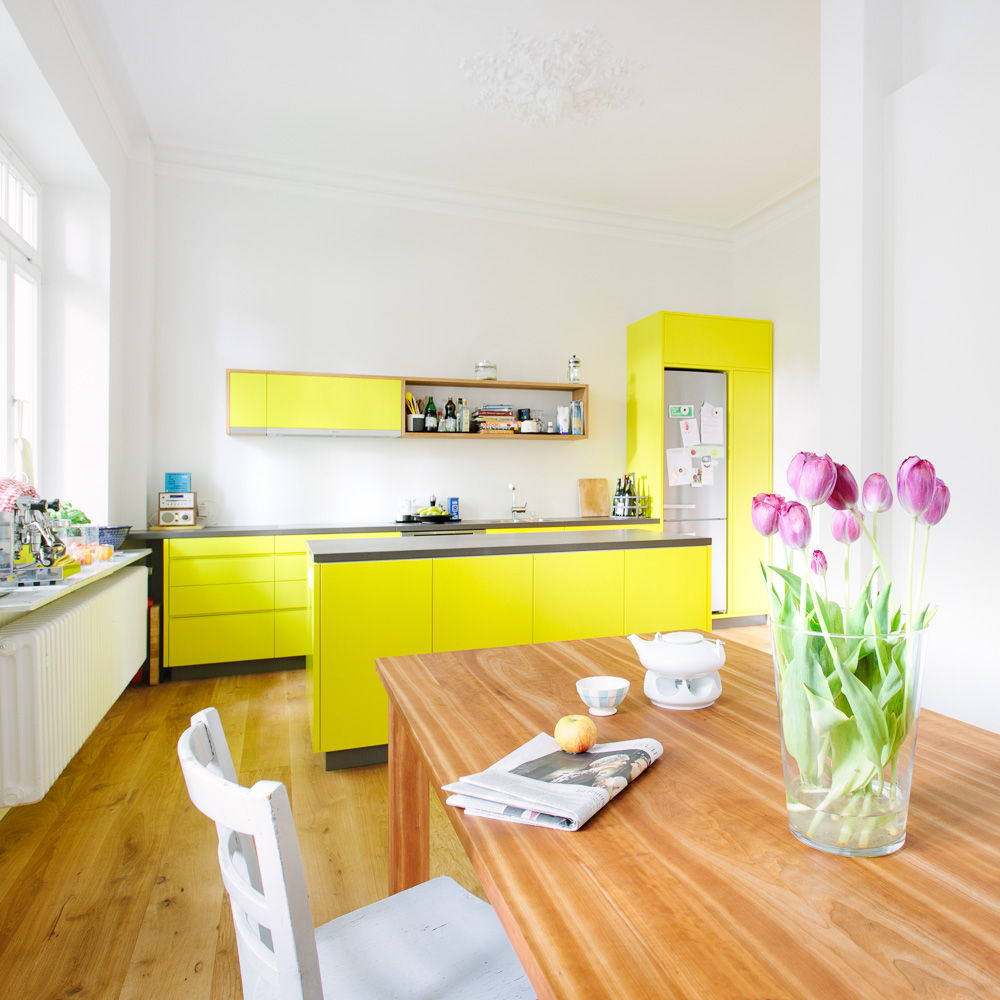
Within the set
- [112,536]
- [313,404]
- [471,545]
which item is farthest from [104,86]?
[471,545]

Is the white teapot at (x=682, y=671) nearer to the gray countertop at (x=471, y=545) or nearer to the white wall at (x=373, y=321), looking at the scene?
the gray countertop at (x=471, y=545)

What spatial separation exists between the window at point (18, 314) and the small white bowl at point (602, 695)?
302 cm

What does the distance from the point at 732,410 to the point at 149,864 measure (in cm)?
480

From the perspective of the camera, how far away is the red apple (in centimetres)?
102

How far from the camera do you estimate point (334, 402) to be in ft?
15.2

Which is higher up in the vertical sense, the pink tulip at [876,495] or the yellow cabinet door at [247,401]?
the yellow cabinet door at [247,401]

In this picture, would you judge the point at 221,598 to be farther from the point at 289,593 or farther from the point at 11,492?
the point at 11,492

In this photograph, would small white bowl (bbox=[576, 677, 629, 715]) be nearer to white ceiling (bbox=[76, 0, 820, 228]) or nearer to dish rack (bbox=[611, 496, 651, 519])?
white ceiling (bbox=[76, 0, 820, 228])

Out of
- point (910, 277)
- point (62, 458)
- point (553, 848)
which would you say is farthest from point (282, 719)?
point (910, 277)

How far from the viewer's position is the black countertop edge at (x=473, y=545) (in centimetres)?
268

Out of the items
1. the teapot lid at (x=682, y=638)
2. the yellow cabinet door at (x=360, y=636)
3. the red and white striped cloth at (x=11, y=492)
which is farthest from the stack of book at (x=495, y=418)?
the teapot lid at (x=682, y=638)

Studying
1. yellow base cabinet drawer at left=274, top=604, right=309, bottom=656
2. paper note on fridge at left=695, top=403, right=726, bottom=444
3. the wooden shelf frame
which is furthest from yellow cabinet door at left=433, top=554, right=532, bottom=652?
paper note on fridge at left=695, top=403, right=726, bottom=444

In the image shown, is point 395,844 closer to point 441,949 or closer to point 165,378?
point 441,949

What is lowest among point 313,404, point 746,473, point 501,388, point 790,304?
point 746,473
